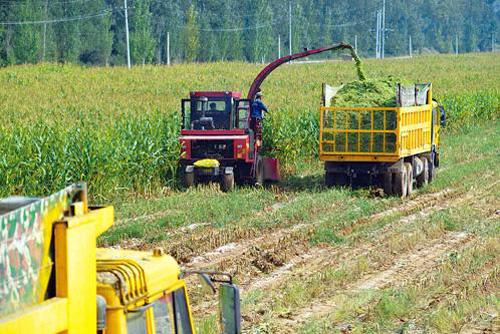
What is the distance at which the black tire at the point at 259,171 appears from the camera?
20656 millimetres

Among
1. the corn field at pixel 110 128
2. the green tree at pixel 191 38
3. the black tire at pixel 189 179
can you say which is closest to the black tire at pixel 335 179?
the black tire at pixel 189 179

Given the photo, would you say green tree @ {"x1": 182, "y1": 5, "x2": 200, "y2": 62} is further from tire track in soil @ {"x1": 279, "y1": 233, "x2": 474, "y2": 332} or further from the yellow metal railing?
tire track in soil @ {"x1": 279, "y1": 233, "x2": 474, "y2": 332}

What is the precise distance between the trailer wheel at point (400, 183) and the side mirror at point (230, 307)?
1439 cm

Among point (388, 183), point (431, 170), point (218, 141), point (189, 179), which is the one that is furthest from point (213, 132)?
point (431, 170)

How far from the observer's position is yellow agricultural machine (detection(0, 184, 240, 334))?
387 centimetres

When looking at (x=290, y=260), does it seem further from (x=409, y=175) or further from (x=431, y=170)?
(x=431, y=170)

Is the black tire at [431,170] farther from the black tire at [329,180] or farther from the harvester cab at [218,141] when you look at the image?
the harvester cab at [218,141]

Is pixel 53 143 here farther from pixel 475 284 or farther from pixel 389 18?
pixel 389 18

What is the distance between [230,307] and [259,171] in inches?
619

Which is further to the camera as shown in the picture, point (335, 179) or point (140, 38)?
point (140, 38)

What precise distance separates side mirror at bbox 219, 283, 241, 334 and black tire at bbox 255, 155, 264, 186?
15.4 m

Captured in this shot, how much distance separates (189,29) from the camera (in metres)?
93.4

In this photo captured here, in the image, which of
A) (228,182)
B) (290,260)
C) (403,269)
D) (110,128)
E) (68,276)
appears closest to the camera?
(68,276)

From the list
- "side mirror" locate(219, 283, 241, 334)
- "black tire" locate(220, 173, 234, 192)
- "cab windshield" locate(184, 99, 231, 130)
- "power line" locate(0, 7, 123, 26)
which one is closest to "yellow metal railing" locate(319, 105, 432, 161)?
"black tire" locate(220, 173, 234, 192)
